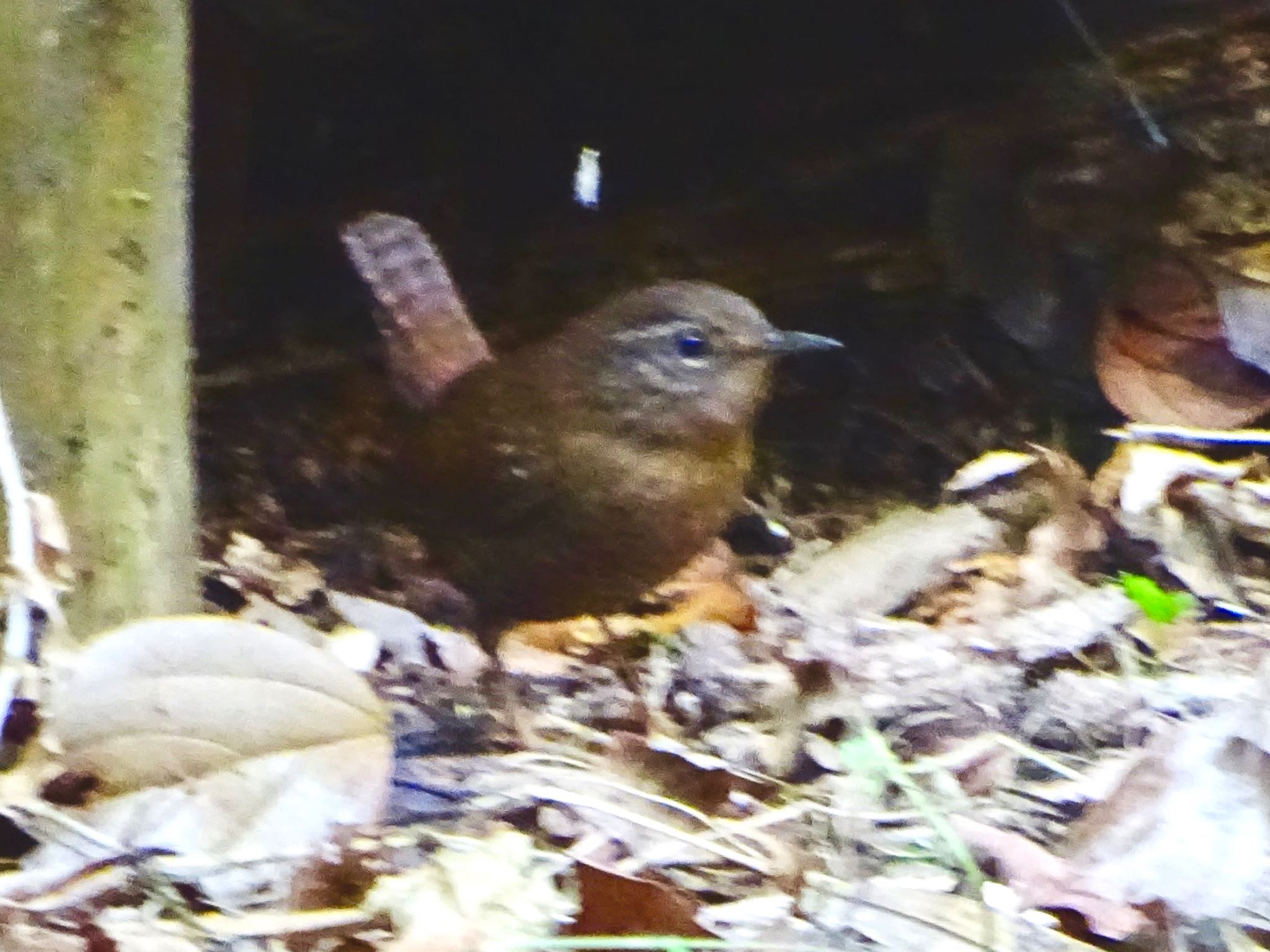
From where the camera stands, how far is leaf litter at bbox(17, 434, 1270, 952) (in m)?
1.65

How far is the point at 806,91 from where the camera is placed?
3.72 meters

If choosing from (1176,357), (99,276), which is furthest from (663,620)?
(99,276)

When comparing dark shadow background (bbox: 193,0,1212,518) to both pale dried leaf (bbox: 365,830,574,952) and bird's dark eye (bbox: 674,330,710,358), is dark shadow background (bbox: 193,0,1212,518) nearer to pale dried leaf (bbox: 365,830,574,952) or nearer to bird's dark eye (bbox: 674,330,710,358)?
bird's dark eye (bbox: 674,330,710,358)

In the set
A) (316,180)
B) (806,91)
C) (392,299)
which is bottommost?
(392,299)

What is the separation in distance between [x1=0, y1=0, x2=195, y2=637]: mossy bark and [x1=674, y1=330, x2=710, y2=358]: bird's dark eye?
4.72 ft

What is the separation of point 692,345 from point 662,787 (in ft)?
4.98

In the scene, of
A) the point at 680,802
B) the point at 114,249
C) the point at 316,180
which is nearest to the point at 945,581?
the point at 680,802

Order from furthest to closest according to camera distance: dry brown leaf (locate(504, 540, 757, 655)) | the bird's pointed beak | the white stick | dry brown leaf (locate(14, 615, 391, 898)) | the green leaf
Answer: the bird's pointed beak → dry brown leaf (locate(504, 540, 757, 655)) → the green leaf → the white stick → dry brown leaf (locate(14, 615, 391, 898))

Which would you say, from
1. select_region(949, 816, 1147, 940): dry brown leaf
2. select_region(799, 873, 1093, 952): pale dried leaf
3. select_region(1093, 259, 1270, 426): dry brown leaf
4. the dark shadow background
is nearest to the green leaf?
select_region(1093, 259, 1270, 426): dry brown leaf

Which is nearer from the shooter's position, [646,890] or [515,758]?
[646,890]

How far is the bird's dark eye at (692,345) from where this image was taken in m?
3.32

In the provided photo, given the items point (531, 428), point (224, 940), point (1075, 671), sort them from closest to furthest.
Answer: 1. point (224, 940)
2. point (1075, 671)
3. point (531, 428)

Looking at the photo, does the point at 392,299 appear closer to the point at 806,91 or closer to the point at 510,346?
the point at 510,346

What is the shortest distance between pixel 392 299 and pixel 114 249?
1634mm
